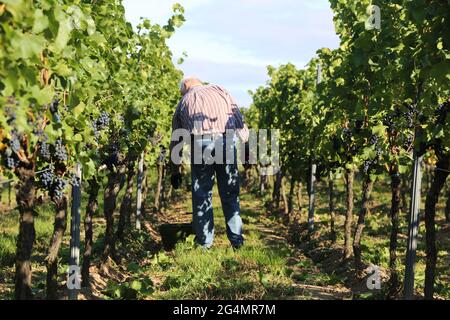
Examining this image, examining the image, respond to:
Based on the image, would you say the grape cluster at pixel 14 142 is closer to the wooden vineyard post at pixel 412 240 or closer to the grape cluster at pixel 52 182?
the grape cluster at pixel 52 182

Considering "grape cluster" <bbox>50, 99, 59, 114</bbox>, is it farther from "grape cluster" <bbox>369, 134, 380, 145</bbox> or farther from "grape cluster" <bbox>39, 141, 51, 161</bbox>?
"grape cluster" <bbox>369, 134, 380, 145</bbox>

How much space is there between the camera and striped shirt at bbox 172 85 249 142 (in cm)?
684

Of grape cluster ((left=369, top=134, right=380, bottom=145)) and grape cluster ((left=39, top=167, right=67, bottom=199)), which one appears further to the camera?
grape cluster ((left=369, top=134, right=380, bottom=145))

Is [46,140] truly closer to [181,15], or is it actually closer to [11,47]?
[11,47]

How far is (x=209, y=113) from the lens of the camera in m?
6.84

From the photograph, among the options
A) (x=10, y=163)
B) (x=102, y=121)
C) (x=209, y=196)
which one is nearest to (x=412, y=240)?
(x=209, y=196)

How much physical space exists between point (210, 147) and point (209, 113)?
38 centimetres

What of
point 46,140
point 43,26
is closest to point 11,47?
point 43,26

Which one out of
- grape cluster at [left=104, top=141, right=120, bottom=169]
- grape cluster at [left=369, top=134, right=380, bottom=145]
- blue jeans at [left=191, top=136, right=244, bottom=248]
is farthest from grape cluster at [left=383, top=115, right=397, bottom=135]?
grape cluster at [left=104, top=141, right=120, bottom=169]

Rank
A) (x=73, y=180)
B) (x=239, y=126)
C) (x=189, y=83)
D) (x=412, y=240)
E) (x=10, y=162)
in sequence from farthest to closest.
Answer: (x=189, y=83) → (x=239, y=126) → (x=412, y=240) → (x=73, y=180) → (x=10, y=162)

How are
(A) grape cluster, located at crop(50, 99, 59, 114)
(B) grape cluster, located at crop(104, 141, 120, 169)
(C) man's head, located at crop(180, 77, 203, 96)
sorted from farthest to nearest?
(C) man's head, located at crop(180, 77, 203, 96) → (B) grape cluster, located at crop(104, 141, 120, 169) → (A) grape cluster, located at crop(50, 99, 59, 114)

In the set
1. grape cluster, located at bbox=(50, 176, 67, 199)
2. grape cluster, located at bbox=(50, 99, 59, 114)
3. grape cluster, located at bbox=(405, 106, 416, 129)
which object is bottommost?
grape cluster, located at bbox=(50, 176, 67, 199)

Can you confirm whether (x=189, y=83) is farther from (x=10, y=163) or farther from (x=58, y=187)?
(x=10, y=163)

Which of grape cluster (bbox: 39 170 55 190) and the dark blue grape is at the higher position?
the dark blue grape
